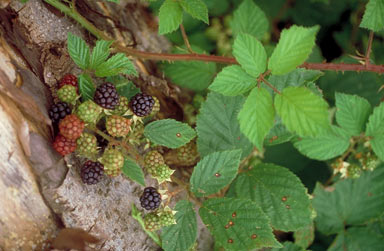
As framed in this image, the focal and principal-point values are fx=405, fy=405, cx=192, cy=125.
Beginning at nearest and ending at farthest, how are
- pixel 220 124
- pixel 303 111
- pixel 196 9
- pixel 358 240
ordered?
pixel 303 111 < pixel 196 9 < pixel 220 124 < pixel 358 240

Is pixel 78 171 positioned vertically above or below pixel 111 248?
above

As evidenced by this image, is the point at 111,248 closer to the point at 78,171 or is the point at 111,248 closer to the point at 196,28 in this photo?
the point at 78,171

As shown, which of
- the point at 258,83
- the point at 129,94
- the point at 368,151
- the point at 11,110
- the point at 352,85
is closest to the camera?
the point at 11,110

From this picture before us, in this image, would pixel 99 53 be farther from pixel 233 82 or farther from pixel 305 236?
pixel 305 236

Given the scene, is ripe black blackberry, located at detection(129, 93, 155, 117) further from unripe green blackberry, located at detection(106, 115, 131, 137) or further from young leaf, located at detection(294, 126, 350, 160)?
young leaf, located at detection(294, 126, 350, 160)

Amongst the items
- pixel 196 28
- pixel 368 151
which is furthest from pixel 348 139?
pixel 196 28

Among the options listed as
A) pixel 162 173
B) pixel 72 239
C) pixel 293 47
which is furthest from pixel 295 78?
pixel 72 239
